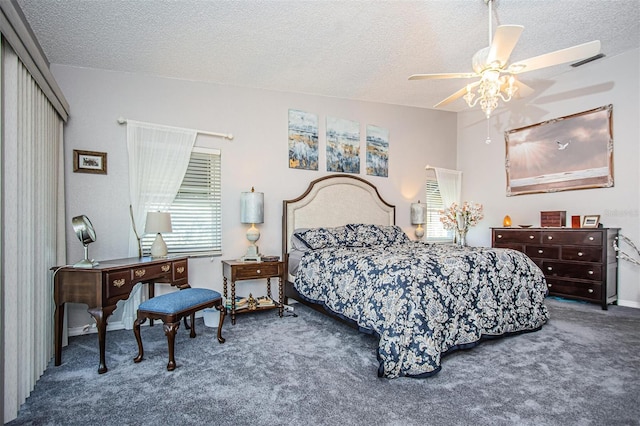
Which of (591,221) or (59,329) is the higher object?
(591,221)

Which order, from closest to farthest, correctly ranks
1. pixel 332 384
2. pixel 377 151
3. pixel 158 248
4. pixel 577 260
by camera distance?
pixel 332 384 < pixel 158 248 < pixel 577 260 < pixel 377 151

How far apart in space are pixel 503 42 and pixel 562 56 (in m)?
0.61

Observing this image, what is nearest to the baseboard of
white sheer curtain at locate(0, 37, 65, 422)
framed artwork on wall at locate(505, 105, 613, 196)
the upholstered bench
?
framed artwork on wall at locate(505, 105, 613, 196)

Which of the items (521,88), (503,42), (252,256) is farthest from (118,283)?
(521,88)

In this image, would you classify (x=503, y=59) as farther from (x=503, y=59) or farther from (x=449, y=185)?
(x=449, y=185)

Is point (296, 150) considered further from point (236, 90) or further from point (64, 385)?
point (64, 385)

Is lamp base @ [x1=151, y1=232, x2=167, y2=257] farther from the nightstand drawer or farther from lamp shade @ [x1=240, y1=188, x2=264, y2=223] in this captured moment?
lamp shade @ [x1=240, y1=188, x2=264, y2=223]

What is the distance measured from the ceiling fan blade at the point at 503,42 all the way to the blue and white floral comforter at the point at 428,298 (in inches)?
66.7

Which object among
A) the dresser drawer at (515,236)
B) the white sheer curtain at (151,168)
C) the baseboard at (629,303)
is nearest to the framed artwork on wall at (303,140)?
the white sheer curtain at (151,168)

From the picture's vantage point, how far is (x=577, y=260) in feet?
14.0

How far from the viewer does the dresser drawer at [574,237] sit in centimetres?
411

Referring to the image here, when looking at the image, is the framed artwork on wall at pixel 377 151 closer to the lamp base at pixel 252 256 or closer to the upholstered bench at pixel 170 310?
the lamp base at pixel 252 256

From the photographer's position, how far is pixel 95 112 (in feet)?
12.1

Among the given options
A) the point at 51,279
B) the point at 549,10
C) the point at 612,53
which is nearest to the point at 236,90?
the point at 51,279
